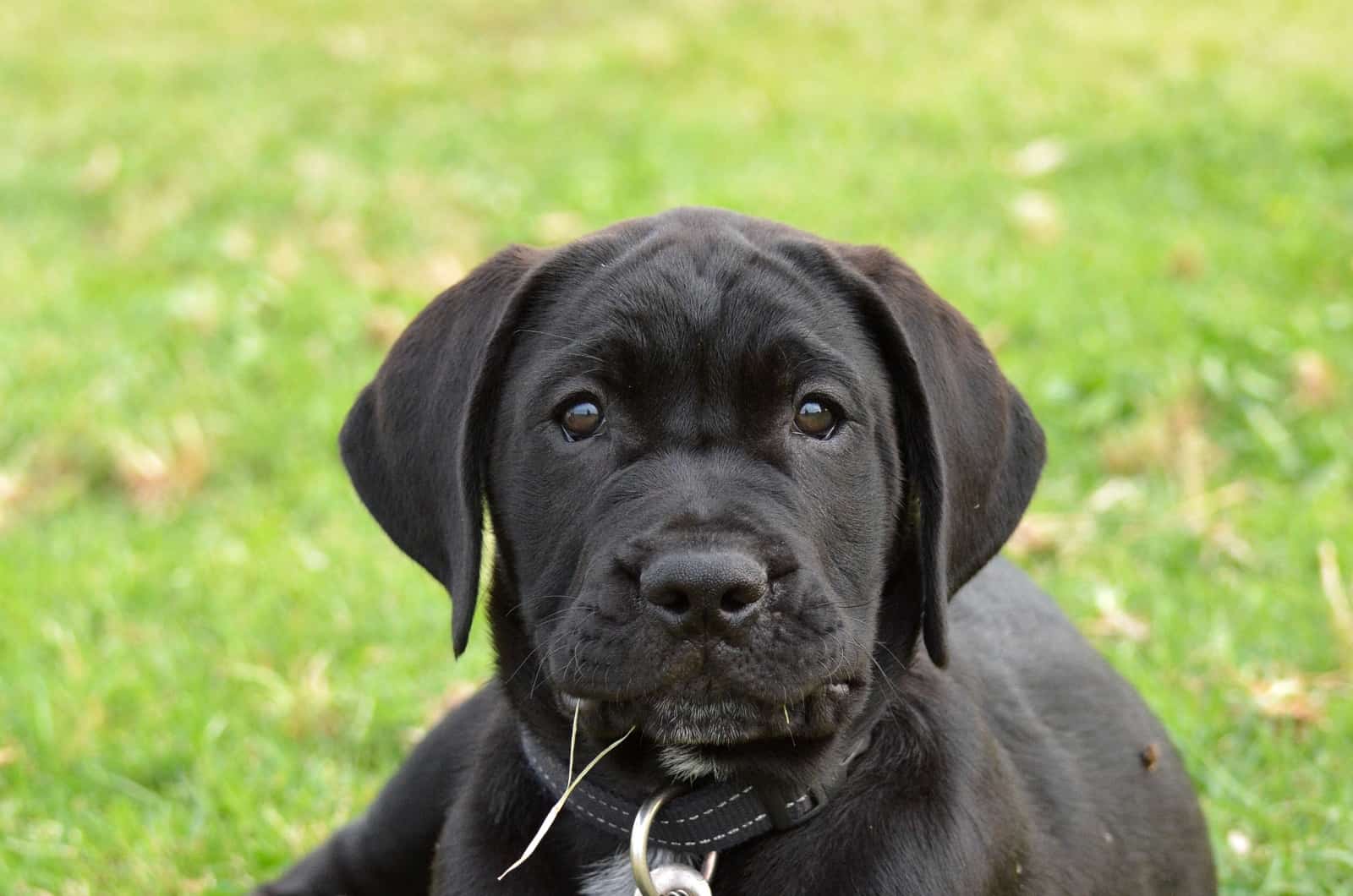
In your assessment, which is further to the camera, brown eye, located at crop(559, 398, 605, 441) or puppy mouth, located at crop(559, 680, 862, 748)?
brown eye, located at crop(559, 398, 605, 441)

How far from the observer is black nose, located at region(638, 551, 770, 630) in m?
2.83

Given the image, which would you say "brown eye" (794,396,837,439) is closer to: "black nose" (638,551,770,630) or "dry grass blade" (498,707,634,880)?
"black nose" (638,551,770,630)

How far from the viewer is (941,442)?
332 cm

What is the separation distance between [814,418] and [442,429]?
771 millimetres

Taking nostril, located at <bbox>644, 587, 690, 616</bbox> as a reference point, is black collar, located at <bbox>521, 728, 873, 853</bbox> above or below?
below

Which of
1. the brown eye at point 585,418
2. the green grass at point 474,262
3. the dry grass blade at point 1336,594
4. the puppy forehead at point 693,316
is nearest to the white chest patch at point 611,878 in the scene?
the brown eye at point 585,418

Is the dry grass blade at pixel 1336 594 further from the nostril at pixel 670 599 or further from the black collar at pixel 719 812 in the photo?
the nostril at pixel 670 599

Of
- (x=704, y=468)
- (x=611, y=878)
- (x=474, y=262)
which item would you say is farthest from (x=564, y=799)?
(x=474, y=262)

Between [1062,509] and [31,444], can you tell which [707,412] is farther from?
[31,444]

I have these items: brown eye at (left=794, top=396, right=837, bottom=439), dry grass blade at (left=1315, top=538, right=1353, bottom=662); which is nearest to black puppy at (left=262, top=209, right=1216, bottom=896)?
brown eye at (left=794, top=396, right=837, bottom=439)

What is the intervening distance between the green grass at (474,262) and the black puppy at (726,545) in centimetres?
144

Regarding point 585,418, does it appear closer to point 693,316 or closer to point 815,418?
point 693,316

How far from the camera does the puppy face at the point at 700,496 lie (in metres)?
2.93

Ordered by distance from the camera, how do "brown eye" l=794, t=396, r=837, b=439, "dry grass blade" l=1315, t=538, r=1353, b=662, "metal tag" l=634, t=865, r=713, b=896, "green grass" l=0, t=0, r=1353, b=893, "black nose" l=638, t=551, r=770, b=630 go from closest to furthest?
"black nose" l=638, t=551, r=770, b=630
"metal tag" l=634, t=865, r=713, b=896
"brown eye" l=794, t=396, r=837, b=439
"green grass" l=0, t=0, r=1353, b=893
"dry grass blade" l=1315, t=538, r=1353, b=662
